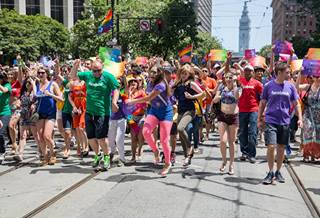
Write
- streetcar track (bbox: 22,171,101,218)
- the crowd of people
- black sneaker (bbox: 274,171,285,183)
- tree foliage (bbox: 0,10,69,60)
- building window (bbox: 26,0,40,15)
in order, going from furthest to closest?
building window (bbox: 26,0,40,15), tree foliage (bbox: 0,10,69,60), black sneaker (bbox: 274,171,285,183), the crowd of people, streetcar track (bbox: 22,171,101,218)

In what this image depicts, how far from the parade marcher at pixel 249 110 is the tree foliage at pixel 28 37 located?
42827 millimetres

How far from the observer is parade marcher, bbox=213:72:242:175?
8047 millimetres

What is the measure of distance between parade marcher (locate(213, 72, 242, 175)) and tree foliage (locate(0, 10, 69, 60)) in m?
43.7

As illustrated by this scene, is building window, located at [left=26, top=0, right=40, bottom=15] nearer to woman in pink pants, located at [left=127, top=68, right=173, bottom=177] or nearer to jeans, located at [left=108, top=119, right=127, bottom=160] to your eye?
jeans, located at [left=108, top=119, right=127, bottom=160]

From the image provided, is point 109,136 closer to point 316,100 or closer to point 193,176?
point 193,176

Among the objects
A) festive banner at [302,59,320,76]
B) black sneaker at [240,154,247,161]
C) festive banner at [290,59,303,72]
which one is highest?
festive banner at [290,59,303,72]

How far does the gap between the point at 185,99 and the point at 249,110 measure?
1.53 metres

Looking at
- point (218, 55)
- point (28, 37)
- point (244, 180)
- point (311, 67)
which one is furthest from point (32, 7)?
point (244, 180)

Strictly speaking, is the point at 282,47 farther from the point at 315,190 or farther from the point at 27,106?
the point at 27,106

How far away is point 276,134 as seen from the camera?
7.23 metres

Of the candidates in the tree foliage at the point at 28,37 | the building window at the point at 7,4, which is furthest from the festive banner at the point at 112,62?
the building window at the point at 7,4

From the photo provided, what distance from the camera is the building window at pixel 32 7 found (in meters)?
78.1

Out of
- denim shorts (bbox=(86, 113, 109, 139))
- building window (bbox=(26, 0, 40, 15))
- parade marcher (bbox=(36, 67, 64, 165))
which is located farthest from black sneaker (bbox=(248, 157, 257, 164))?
building window (bbox=(26, 0, 40, 15))

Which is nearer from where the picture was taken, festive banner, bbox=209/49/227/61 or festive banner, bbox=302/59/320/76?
festive banner, bbox=302/59/320/76
